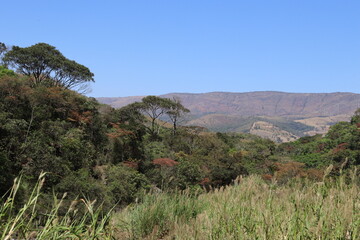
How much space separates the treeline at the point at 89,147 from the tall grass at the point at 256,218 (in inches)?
284

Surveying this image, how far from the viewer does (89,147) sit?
2436 cm

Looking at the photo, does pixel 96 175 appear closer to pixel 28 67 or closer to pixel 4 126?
pixel 4 126

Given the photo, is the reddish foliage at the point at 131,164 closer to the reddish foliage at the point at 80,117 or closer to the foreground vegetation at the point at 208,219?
the reddish foliage at the point at 80,117

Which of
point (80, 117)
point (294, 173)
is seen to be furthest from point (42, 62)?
point (294, 173)

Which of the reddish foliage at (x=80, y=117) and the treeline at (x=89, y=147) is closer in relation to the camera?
the treeline at (x=89, y=147)

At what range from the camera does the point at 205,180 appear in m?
28.3

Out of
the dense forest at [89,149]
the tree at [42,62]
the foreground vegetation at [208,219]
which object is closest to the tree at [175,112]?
the dense forest at [89,149]

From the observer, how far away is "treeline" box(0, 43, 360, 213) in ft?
58.2

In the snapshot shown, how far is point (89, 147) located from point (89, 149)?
0.25m

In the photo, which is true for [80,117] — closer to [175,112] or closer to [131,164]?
[131,164]

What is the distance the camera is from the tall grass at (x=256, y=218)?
2.05 m

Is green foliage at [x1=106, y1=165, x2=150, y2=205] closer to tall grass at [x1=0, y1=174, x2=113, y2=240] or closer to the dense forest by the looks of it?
the dense forest

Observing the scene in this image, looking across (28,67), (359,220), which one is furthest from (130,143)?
(359,220)

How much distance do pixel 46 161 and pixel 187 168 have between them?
13426 mm
